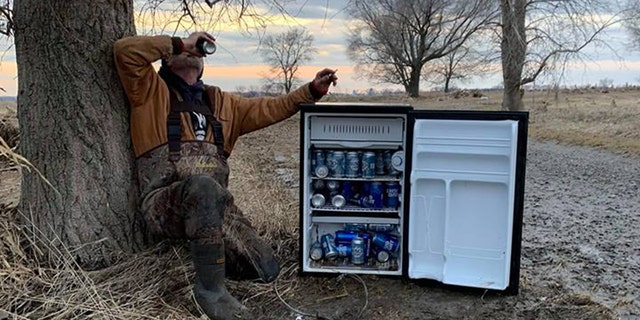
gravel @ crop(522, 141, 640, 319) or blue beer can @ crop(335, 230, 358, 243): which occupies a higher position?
blue beer can @ crop(335, 230, 358, 243)

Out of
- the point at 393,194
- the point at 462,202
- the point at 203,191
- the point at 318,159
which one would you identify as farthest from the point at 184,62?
the point at 462,202

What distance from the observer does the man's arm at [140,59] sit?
306 centimetres

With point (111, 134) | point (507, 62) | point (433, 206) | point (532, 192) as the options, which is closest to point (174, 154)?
point (111, 134)

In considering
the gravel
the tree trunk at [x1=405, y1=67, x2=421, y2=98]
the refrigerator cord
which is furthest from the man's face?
the tree trunk at [x1=405, y1=67, x2=421, y2=98]

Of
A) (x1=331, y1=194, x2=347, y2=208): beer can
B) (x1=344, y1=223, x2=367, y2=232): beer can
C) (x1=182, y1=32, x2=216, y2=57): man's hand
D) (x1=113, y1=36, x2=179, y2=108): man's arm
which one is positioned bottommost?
(x1=344, y1=223, x2=367, y2=232): beer can

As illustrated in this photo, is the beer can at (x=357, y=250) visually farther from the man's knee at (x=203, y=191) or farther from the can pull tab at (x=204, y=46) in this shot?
the can pull tab at (x=204, y=46)

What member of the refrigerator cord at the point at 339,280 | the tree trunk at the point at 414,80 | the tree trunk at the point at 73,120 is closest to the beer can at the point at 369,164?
the refrigerator cord at the point at 339,280

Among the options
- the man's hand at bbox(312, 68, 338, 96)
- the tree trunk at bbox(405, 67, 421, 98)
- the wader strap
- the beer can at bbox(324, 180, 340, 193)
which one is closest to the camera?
the wader strap

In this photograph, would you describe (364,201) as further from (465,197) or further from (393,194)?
(465,197)

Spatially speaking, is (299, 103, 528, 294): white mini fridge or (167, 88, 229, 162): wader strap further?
(299, 103, 528, 294): white mini fridge

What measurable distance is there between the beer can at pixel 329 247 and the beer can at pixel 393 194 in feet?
1.46

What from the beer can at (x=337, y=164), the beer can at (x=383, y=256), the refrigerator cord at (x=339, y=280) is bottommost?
the refrigerator cord at (x=339, y=280)

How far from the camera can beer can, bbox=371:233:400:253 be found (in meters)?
3.85

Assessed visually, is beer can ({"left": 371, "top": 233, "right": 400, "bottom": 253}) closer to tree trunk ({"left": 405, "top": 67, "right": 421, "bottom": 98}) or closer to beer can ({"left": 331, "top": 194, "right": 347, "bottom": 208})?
→ beer can ({"left": 331, "top": 194, "right": 347, "bottom": 208})
